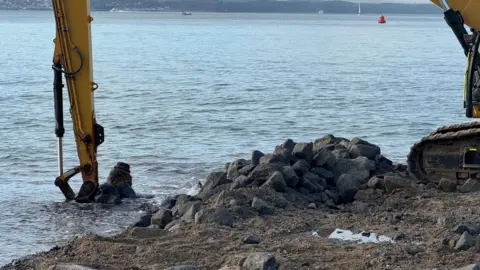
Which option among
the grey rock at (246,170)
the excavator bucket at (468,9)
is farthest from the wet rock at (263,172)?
the excavator bucket at (468,9)

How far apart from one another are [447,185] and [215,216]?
11.9ft

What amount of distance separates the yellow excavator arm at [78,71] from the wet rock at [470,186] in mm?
4902

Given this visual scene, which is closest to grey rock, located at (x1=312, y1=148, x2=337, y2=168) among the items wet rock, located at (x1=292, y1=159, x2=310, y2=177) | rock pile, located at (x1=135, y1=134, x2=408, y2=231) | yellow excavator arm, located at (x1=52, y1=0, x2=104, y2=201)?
rock pile, located at (x1=135, y1=134, x2=408, y2=231)

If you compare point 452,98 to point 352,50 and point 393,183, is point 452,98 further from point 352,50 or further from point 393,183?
point 352,50

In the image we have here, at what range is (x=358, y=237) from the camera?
10.1 m

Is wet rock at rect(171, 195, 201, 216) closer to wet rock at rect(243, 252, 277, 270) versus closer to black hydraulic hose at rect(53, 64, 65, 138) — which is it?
black hydraulic hose at rect(53, 64, 65, 138)

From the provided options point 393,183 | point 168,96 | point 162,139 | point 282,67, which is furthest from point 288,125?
point 282,67

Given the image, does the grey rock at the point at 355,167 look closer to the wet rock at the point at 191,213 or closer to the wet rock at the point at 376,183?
the wet rock at the point at 376,183

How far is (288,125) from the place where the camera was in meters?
22.9

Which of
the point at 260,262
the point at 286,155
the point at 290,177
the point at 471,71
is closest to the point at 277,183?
the point at 290,177

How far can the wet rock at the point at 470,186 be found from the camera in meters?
12.5

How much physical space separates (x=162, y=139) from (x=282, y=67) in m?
24.5

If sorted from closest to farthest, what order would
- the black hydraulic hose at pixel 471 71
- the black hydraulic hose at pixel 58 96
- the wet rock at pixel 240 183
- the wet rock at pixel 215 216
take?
the wet rock at pixel 215 216
the black hydraulic hose at pixel 471 71
the wet rock at pixel 240 183
the black hydraulic hose at pixel 58 96

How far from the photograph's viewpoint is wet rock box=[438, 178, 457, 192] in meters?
12.8
